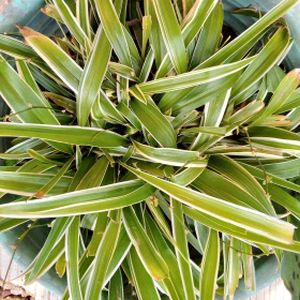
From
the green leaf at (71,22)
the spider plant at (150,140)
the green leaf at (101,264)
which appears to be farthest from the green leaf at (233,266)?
the green leaf at (71,22)

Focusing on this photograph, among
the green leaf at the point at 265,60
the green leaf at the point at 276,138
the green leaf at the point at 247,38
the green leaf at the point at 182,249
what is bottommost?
the green leaf at the point at 182,249

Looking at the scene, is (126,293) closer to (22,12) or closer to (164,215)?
(164,215)

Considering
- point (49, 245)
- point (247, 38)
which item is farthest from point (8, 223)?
point (247, 38)

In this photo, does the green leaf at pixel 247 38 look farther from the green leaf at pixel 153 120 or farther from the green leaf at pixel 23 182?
the green leaf at pixel 23 182

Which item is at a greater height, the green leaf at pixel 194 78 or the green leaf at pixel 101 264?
the green leaf at pixel 194 78

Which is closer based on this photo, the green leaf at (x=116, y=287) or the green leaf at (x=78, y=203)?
the green leaf at (x=78, y=203)

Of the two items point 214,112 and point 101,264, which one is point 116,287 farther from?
point 214,112

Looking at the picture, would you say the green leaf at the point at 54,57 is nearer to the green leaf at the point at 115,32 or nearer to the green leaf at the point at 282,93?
the green leaf at the point at 115,32

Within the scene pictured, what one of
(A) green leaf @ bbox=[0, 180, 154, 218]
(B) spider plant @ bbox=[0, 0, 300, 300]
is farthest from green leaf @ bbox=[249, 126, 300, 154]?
(A) green leaf @ bbox=[0, 180, 154, 218]

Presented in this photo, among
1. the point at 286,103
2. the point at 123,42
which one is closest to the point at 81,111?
the point at 123,42
